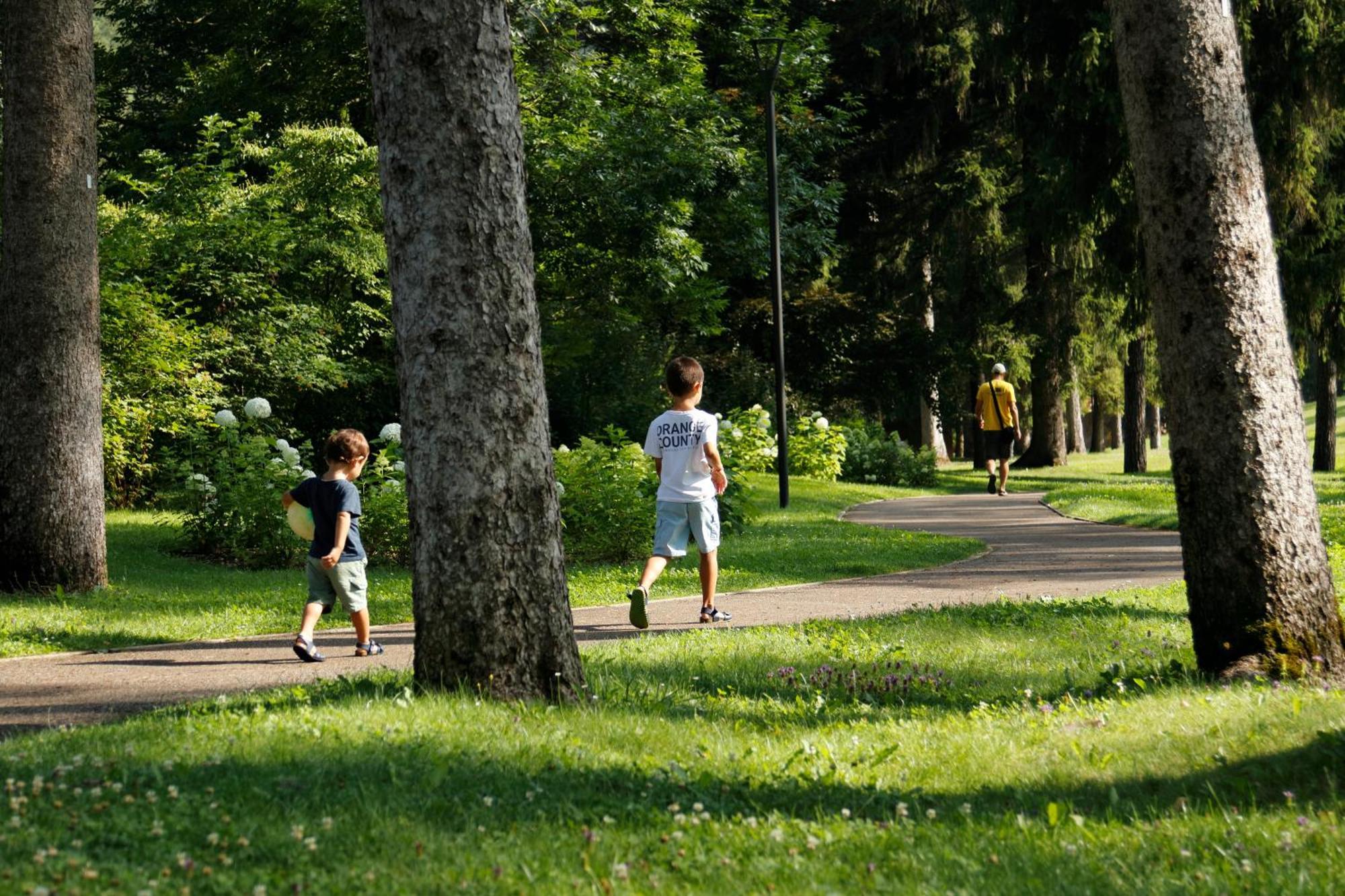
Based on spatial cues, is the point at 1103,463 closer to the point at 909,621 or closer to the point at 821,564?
the point at 821,564

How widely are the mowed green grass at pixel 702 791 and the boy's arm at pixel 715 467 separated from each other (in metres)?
2.51

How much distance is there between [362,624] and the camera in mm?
8688

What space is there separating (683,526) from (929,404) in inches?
1079

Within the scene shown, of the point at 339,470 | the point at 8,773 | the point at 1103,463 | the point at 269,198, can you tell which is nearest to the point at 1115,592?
the point at 339,470

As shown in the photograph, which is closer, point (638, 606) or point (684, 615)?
point (638, 606)

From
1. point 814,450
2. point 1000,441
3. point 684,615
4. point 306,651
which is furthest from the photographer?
point 814,450

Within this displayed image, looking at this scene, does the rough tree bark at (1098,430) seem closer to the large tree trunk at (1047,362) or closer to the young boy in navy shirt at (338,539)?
the large tree trunk at (1047,362)

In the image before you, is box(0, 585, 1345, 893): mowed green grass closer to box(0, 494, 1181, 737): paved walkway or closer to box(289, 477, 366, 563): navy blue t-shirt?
box(0, 494, 1181, 737): paved walkway

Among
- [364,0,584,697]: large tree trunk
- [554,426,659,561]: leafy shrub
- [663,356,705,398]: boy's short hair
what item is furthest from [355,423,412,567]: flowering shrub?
[364,0,584,697]: large tree trunk

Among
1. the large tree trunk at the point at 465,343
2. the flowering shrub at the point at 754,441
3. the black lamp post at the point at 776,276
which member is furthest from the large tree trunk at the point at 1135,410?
the large tree trunk at the point at 465,343

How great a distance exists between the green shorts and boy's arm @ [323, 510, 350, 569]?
2.6 inches

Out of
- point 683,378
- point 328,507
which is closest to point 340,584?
point 328,507

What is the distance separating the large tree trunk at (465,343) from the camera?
5988mm

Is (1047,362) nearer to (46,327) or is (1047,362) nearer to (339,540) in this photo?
(46,327)
